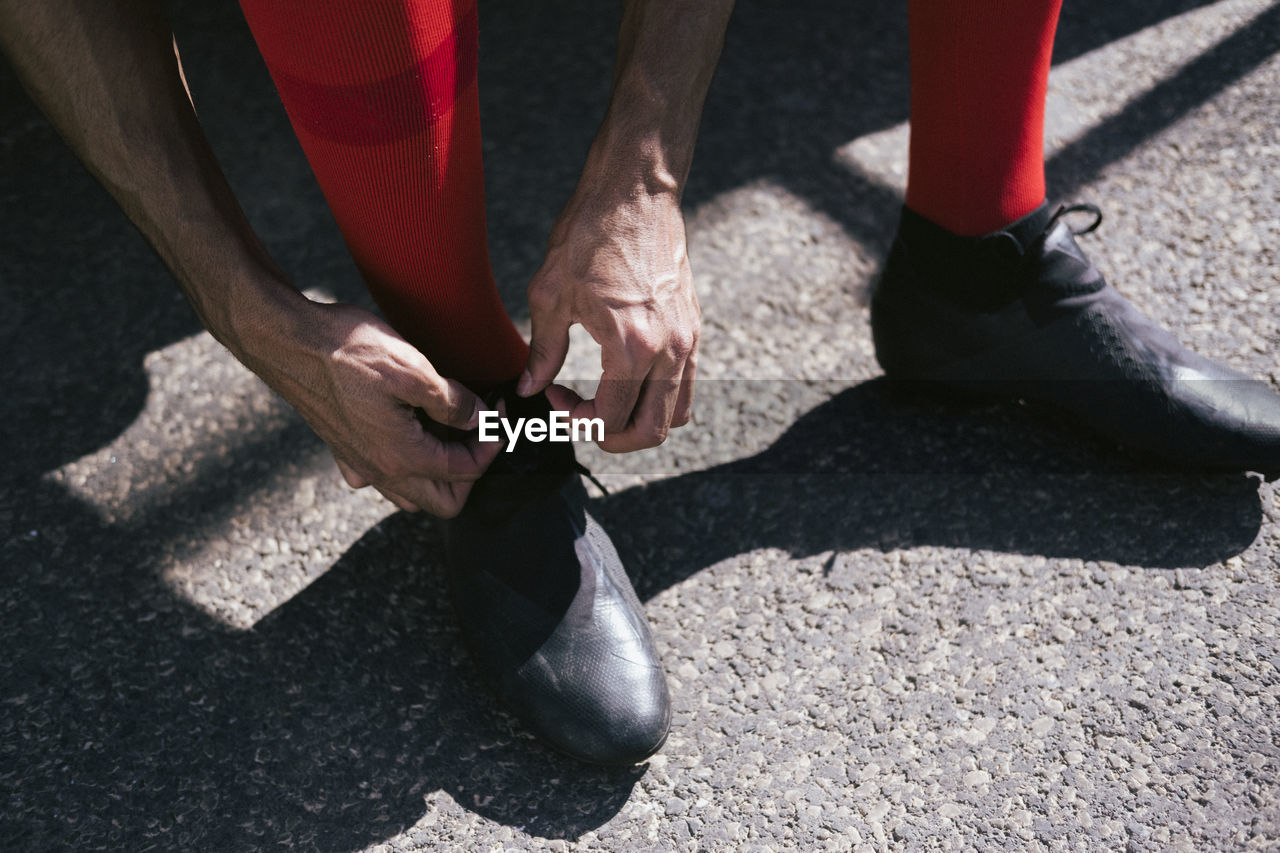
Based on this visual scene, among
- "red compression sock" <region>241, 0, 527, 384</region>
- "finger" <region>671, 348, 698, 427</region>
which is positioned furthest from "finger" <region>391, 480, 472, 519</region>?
"finger" <region>671, 348, 698, 427</region>

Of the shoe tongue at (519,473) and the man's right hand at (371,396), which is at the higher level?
the man's right hand at (371,396)

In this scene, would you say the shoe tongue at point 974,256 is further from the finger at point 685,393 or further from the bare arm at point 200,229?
the bare arm at point 200,229

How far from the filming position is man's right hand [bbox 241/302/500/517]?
2.88 ft

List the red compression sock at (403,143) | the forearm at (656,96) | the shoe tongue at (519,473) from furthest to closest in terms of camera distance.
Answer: the shoe tongue at (519,473)
the forearm at (656,96)
the red compression sock at (403,143)

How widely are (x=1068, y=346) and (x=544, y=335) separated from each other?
2.05 ft

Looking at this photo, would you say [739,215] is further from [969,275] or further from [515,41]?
[515,41]

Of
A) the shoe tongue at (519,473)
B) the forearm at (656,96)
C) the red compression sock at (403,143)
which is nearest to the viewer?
the red compression sock at (403,143)

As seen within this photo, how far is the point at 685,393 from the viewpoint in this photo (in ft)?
3.11

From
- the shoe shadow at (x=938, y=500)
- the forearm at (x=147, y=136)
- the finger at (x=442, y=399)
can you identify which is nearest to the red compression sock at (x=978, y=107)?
the shoe shadow at (x=938, y=500)

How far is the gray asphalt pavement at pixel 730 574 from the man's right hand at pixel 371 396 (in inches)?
8.6

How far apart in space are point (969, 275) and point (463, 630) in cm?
70

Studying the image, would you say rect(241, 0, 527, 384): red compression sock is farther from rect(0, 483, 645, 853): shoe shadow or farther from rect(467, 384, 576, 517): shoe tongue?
rect(0, 483, 645, 853): shoe shadow

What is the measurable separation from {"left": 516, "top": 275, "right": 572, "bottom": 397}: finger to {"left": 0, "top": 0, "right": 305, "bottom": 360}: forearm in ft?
0.72

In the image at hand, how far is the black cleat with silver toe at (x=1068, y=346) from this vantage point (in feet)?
3.60
